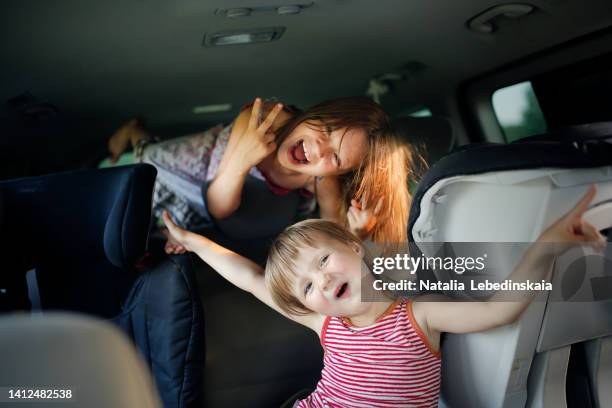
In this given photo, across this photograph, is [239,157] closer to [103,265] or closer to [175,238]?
[175,238]

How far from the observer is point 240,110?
1.23 metres

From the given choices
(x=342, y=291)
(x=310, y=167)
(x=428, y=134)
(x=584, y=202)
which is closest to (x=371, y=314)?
(x=342, y=291)

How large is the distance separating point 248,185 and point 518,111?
699mm

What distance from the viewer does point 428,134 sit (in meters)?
1.29

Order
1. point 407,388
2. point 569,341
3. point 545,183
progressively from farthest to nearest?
point 407,388
point 569,341
point 545,183

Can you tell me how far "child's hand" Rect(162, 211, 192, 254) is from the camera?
114cm

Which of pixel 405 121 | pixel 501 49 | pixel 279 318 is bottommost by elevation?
pixel 279 318

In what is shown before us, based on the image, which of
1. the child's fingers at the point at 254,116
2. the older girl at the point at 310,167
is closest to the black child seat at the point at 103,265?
the older girl at the point at 310,167

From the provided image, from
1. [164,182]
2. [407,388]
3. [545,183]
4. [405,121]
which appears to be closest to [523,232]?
[545,183]

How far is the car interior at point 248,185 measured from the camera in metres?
0.75

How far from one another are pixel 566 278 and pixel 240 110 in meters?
0.75

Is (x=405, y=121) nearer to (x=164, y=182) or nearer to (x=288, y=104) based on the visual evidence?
(x=288, y=104)

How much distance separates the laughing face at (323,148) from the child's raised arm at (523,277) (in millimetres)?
305

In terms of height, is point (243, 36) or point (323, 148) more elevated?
point (243, 36)
